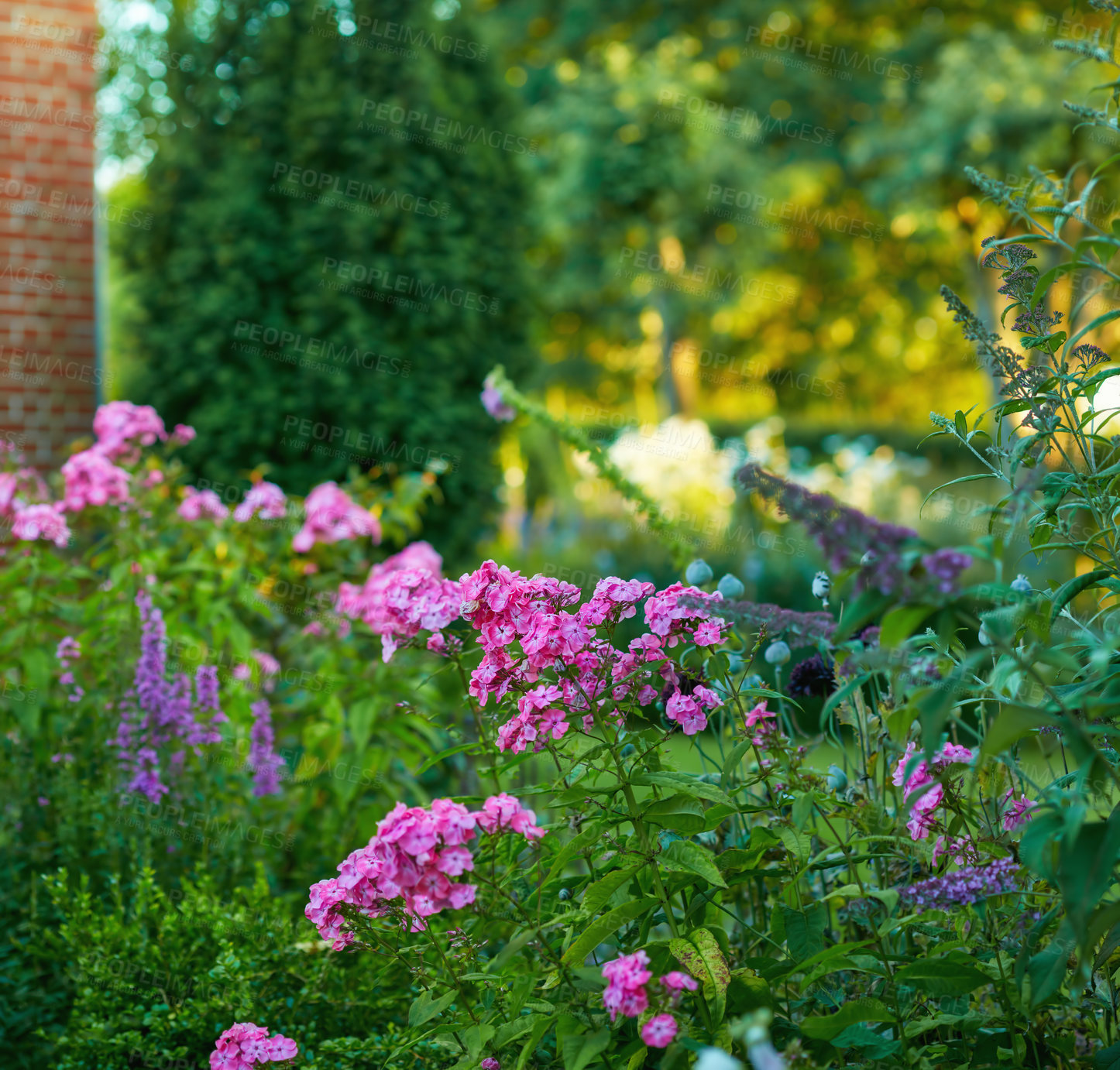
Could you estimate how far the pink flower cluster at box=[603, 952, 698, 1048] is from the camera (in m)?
1.29

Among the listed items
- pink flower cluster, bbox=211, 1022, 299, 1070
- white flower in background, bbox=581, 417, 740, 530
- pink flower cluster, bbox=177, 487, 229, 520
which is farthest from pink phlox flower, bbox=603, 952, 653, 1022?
white flower in background, bbox=581, 417, 740, 530

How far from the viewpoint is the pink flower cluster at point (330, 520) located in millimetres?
3707

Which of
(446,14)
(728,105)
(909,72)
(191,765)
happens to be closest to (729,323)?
(728,105)

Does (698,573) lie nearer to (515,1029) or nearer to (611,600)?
(611,600)

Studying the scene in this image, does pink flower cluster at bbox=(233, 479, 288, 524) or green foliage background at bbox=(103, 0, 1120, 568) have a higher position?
green foliage background at bbox=(103, 0, 1120, 568)

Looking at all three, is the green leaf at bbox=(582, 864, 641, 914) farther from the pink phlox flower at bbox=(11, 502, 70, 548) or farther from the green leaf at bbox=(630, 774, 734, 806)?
the pink phlox flower at bbox=(11, 502, 70, 548)

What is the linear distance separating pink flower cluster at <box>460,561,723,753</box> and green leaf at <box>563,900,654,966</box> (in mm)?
277

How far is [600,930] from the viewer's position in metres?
1.51

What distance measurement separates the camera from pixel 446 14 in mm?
6070

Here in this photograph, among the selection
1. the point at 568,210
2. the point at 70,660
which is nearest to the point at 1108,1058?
the point at 70,660

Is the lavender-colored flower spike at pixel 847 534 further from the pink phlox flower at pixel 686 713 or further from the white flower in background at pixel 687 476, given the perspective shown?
the white flower in background at pixel 687 476

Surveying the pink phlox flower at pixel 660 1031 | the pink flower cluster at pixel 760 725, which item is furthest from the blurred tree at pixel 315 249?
the pink phlox flower at pixel 660 1031

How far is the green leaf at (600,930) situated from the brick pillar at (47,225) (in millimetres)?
4655

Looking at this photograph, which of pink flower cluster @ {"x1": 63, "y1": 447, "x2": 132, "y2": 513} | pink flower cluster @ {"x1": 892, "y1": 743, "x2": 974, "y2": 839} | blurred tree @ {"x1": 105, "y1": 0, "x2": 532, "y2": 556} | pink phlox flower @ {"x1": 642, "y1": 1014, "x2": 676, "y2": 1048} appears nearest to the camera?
pink phlox flower @ {"x1": 642, "y1": 1014, "x2": 676, "y2": 1048}
